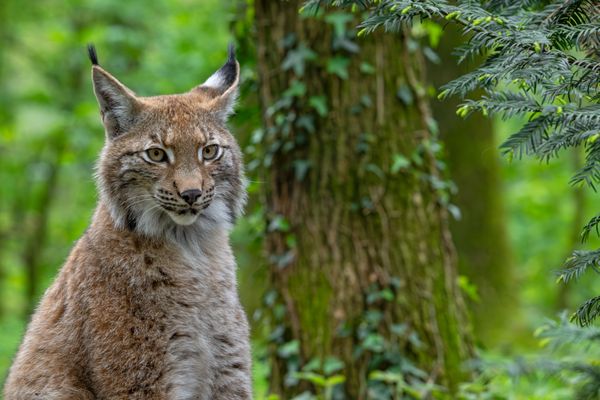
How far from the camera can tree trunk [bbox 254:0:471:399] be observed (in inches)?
262

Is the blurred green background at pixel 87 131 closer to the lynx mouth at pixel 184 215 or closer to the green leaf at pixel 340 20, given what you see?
the green leaf at pixel 340 20

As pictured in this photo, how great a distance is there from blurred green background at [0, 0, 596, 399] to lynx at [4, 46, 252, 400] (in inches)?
261

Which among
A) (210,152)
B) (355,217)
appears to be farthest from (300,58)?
(210,152)

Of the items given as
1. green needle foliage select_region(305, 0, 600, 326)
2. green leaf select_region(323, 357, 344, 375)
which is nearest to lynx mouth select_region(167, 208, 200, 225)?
green needle foliage select_region(305, 0, 600, 326)

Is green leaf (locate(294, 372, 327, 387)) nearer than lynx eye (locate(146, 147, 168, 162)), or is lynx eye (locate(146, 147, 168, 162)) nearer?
lynx eye (locate(146, 147, 168, 162))

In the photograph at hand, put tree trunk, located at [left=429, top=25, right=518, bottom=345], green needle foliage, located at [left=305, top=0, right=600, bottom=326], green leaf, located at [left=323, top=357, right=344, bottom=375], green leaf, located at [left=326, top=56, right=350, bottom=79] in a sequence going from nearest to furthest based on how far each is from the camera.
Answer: green needle foliage, located at [left=305, top=0, right=600, bottom=326] < green leaf, located at [left=323, top=357, right=344, bottom=375] < green leaf, located at [left=326, top=56, right=350, bottom=79] < tree trunk, located at [left=429, top=25, right=518, bottom=345]

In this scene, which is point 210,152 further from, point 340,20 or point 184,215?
point 340,20

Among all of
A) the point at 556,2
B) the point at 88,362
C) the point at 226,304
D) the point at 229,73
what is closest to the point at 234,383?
the point at 226,304

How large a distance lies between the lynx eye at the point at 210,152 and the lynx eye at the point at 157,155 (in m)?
0.21

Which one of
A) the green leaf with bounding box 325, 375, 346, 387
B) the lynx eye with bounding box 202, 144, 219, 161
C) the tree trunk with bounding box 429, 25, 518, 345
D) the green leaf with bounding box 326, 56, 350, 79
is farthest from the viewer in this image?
the tree trunk with bounding box 429, 25, 518, 345

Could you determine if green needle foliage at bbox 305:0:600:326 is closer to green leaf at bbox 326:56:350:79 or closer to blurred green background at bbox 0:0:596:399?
green leaf at bbox 326:56:350:79

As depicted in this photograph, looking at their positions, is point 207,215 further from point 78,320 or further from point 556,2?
point 556,2

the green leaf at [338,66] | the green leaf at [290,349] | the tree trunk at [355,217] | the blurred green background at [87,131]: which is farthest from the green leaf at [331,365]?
the blurred green background at [87,131]

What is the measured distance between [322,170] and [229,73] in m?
1.67
